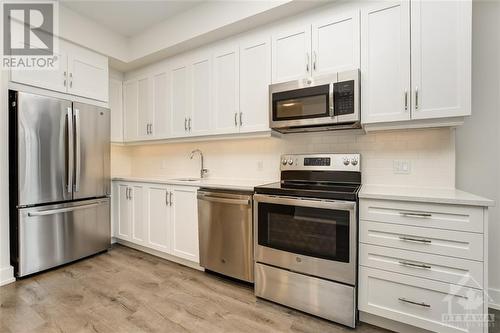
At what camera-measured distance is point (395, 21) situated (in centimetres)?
188

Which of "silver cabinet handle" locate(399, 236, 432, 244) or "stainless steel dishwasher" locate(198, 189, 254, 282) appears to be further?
"stainless steel dishwasher" locate(198, 189, 254, 282)

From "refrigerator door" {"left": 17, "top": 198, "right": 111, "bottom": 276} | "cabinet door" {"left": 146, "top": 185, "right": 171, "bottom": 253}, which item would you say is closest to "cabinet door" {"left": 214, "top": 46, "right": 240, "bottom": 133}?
"cabinet door" {"left": 146, "top": 185, "right": 171, "bottom": 253}

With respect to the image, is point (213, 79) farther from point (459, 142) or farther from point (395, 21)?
point (459, 142)

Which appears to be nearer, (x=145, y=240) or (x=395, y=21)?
(x=395, y=21)

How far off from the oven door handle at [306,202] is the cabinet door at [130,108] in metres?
2.47

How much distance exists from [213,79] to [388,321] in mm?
2731

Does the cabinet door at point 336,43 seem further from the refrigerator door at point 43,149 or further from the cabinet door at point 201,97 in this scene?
the refrigerator door at point 43,149

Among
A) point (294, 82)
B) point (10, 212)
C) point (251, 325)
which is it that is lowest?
point (251, 325)

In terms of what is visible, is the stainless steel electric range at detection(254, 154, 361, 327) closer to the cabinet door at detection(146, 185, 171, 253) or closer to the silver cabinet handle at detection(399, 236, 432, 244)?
the silver cabinet handle at detection(399, 236, 432, 244)

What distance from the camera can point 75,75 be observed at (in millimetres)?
2955

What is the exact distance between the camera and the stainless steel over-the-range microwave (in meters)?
1.98

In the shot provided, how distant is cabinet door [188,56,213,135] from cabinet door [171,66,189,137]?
10cm

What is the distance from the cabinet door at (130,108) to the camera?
3600 millimetres

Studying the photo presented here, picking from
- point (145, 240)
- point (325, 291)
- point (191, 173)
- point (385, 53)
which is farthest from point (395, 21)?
point (145, 240)
